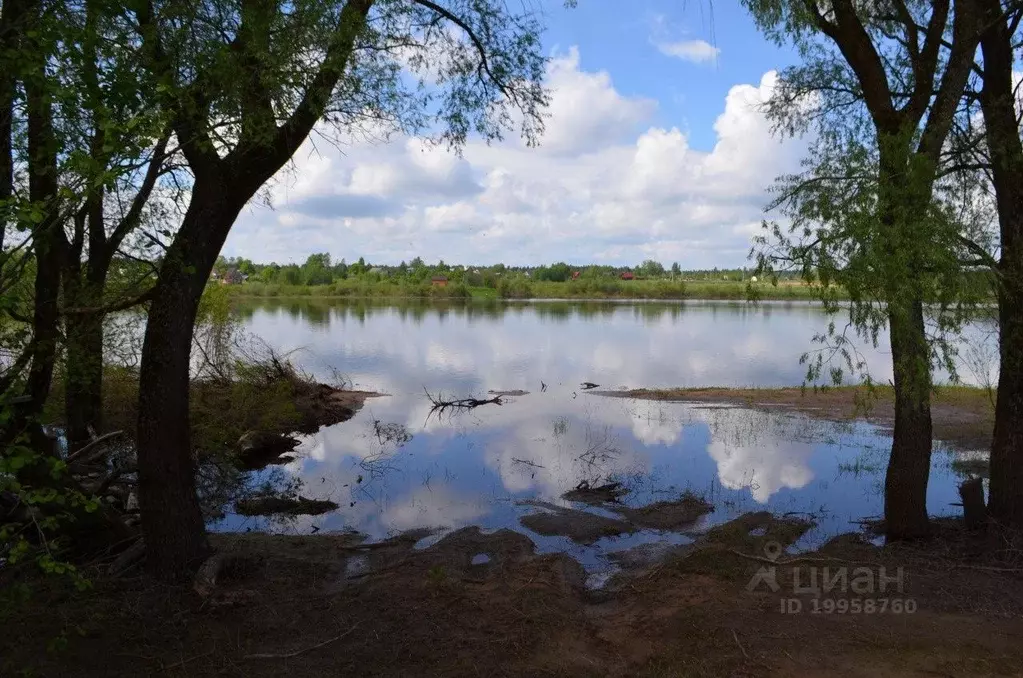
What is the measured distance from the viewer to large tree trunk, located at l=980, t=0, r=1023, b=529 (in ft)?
25.0

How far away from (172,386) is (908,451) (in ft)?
25.4

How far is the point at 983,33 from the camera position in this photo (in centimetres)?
775

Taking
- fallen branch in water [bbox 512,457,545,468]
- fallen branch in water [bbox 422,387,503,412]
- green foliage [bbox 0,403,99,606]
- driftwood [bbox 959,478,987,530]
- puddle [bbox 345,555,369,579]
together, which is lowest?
fallen branch in water [bbox 512,457,545,468]

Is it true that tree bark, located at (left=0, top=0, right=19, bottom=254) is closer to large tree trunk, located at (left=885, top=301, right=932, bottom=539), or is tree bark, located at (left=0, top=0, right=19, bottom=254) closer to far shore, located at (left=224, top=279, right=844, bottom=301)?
large tree trunk, located at (left=885, top=301, right=932, bottom=539)

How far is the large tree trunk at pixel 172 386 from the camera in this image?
613cm

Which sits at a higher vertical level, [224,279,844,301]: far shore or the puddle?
[224,279,844,301]: far shore

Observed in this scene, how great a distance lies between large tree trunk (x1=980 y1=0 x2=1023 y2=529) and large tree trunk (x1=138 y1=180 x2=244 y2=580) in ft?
26.5

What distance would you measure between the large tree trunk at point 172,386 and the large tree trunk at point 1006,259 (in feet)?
26.5

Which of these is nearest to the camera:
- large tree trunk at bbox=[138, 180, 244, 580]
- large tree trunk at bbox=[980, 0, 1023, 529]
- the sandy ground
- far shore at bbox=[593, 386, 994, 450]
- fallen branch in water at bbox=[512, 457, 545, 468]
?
the sandy ground

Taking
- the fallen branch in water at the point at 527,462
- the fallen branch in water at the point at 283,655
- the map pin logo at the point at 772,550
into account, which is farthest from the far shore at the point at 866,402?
the fallen branch in water at the point at 283,655

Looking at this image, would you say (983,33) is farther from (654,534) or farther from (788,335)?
(788,335)

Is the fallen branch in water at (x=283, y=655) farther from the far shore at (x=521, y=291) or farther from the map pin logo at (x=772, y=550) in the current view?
the far shore at (x=521, y=291)

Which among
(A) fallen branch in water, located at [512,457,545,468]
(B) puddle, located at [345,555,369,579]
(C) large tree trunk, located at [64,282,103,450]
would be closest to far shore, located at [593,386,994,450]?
(A) fallen branch in water, located at [512,457,545,468]

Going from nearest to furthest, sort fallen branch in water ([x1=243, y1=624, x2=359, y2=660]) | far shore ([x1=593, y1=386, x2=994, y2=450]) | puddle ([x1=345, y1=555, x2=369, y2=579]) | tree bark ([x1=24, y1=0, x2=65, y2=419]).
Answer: tree bark ([x1=24, y1=0, x2=65, y2=419]) → fallen branch in water ([x1=243, y1=624, x2=359, y2=660]) → puddle ([x1=345, y1=555, x2=369, y2=579]) → far shore ([x1=593, y1=386, x2=994, y2=450])
